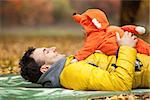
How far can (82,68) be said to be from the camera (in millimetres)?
2164

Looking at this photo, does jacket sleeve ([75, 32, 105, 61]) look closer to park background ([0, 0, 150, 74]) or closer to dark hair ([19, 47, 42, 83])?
dark hair ([19, 47, 42, 83])

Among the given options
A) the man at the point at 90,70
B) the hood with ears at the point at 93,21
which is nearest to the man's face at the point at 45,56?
the man at the point at 90,70

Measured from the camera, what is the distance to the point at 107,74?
212 cm

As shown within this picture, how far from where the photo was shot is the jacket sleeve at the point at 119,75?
82.2 inches

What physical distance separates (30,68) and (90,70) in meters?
0.37

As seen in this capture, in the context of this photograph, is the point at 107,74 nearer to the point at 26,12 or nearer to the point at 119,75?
the point at 119,75

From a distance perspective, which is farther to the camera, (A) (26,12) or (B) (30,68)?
(A) (26,12)

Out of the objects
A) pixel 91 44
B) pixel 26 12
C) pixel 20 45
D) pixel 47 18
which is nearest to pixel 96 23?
pixel 91 44

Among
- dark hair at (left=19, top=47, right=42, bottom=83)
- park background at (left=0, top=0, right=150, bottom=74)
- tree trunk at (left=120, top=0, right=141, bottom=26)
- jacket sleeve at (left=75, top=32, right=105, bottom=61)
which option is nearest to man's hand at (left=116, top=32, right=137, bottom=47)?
jacket sleeve at (left=75, top=32, right=105, bottom=61)

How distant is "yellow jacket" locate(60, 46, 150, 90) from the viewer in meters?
2.10

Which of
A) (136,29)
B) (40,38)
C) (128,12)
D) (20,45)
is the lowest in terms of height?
(136,29)

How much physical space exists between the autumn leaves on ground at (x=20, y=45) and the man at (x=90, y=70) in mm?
657

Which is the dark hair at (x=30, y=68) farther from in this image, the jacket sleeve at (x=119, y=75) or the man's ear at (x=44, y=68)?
the jacket sleeve at (x=119, y=75)

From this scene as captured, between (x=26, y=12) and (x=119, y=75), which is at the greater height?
(x=26, y=12)
